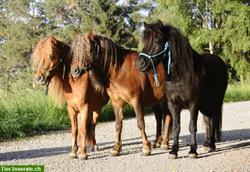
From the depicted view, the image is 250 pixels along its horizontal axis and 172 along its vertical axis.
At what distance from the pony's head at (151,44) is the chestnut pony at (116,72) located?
654 millimetres

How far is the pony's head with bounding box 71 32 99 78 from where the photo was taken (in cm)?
709

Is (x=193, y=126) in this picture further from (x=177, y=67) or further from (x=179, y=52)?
(x=179, y=52)

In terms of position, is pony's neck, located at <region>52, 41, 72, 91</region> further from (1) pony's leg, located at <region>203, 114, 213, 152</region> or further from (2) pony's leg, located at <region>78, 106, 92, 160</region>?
(1) pony's leg, located at <region>203, 114, 213, 152</region>

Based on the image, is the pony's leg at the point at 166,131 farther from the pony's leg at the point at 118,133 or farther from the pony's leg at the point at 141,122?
the pony's leg at the point at 118,133

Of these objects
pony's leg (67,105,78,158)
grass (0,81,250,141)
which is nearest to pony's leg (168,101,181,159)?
pony's leg (67,105,78,158)

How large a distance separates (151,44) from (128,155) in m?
2.02

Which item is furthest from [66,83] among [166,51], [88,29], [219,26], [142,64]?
[88,29]

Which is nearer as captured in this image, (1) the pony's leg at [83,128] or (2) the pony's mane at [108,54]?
(1) the pony's leg at [83,128]

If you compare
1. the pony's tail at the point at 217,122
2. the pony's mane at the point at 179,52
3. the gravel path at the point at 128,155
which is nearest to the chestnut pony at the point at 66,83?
the gravel path at the point at 128,155

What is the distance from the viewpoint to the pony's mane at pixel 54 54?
6953 millimetres

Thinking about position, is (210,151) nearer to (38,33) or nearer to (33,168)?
(33,168)

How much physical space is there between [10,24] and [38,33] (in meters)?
2.90

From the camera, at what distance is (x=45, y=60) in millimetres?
6953

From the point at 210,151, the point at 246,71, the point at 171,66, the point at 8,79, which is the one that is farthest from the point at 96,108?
the point at 246,71
